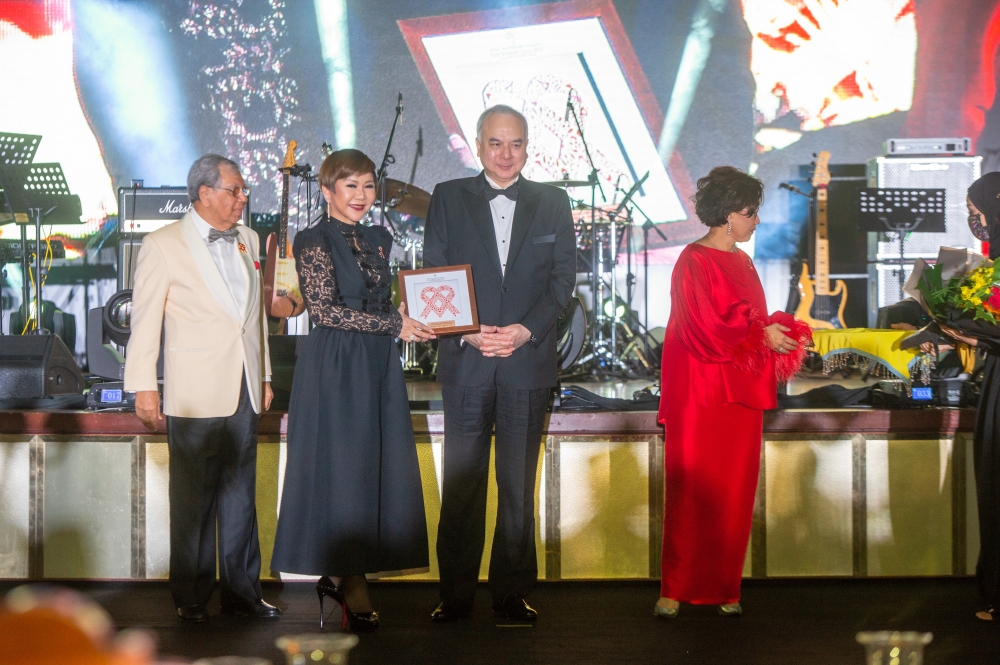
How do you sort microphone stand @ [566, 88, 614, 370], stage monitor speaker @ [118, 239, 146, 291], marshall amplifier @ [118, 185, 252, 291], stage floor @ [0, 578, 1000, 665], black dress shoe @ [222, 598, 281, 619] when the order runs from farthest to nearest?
microphone stand @ [566, 88, 614, 370]
marshall amplifier @ [118, 185, 252, 291]
stage monitor speaker @ [118, 239, 146, 291]
black dress shoe @ [222, 598, 281, 619]
stage floor @ [0, 578, 1000, 665]

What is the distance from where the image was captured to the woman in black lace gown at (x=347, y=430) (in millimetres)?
2523

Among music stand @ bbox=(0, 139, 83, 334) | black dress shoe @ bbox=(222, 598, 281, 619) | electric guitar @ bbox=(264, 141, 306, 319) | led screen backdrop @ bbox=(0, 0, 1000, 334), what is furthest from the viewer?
led screen backdrop @ bbox=(0, 0, 1000, 334)

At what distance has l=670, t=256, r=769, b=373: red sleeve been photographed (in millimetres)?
Result: 2674

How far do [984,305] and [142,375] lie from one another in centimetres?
264

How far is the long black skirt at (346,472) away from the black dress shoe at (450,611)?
0.73 ft

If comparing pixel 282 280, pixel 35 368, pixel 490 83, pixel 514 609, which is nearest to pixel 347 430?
pixel 514 609

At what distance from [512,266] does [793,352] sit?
0.94 metres

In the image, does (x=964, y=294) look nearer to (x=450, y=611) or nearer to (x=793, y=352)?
(x=793, y=352)

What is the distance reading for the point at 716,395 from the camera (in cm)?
272

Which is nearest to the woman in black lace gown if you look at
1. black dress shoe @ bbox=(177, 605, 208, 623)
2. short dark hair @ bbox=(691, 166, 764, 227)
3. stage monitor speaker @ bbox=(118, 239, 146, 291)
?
black dress shoe @ bbox=(177, 605, 208, 623)

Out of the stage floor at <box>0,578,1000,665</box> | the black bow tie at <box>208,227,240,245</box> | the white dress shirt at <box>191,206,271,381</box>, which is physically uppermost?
the black bow tie at <box>208,227,240,245</box>

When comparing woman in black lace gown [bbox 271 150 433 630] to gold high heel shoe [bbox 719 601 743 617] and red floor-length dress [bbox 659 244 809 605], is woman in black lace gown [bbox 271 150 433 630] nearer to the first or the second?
red floor-length dress [bbox 659 244 809 605]


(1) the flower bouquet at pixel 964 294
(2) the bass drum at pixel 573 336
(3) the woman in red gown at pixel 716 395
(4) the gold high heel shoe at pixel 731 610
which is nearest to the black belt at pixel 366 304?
(3) the woman in red gown at pixel 716 395

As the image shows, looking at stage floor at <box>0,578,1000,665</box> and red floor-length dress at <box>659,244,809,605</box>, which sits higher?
red floor-length dress at <box>659,244,809,605</box>
